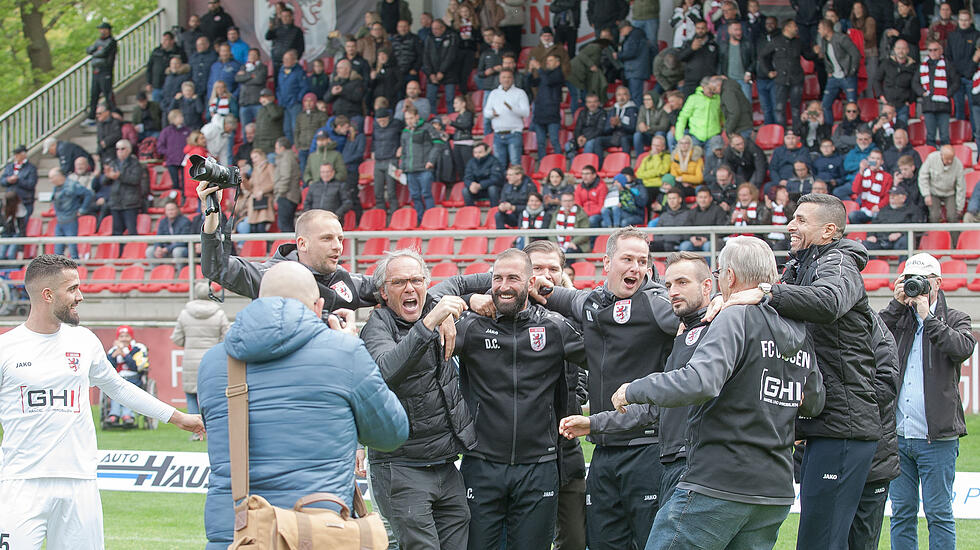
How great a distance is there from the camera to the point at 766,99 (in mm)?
16812

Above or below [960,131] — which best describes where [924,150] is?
below

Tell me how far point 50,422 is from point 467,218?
1175 cm

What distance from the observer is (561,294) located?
6.55 meters

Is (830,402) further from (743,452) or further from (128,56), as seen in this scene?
(128,56)

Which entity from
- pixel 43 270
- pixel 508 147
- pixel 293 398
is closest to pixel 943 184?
pixel 508 147

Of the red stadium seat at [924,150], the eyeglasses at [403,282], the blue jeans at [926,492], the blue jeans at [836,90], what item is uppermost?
the blue jeans at [836,90]

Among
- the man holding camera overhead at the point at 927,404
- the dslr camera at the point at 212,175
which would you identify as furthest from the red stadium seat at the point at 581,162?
the dslr camera at the point at 212,175

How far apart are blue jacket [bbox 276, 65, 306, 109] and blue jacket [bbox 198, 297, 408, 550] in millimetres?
16008

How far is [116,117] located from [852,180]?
13.7 metres

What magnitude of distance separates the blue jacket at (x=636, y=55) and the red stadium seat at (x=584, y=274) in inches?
158

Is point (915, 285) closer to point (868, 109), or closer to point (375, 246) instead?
point (868, 109)

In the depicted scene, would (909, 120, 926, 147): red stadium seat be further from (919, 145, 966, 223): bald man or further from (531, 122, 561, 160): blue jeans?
(531, 122, 561, 160): blue jeans

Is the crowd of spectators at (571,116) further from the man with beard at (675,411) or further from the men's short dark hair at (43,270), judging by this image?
the men's short dark hair at (43,270)

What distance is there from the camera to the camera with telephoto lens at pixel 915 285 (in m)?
7.05
